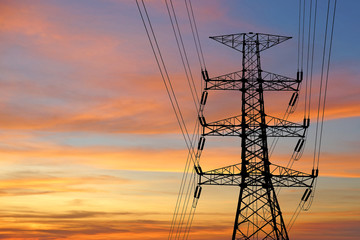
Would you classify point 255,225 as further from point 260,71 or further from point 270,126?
point 260,71

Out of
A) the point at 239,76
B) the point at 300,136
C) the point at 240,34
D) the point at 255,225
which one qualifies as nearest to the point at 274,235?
the point at 255,225

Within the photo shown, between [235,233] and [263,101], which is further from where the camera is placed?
[263,101]

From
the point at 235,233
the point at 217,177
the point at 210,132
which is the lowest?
the point at 235,233

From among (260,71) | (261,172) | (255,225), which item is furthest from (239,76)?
(255,225)

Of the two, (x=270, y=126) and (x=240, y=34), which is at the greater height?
(x=240, y=34)

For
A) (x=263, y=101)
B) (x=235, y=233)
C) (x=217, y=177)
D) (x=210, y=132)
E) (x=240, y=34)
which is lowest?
(x=235, y=233)

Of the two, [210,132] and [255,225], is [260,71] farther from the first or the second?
[255,225]

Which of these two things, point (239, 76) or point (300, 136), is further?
point (239, 76)

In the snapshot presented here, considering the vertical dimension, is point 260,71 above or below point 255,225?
above
